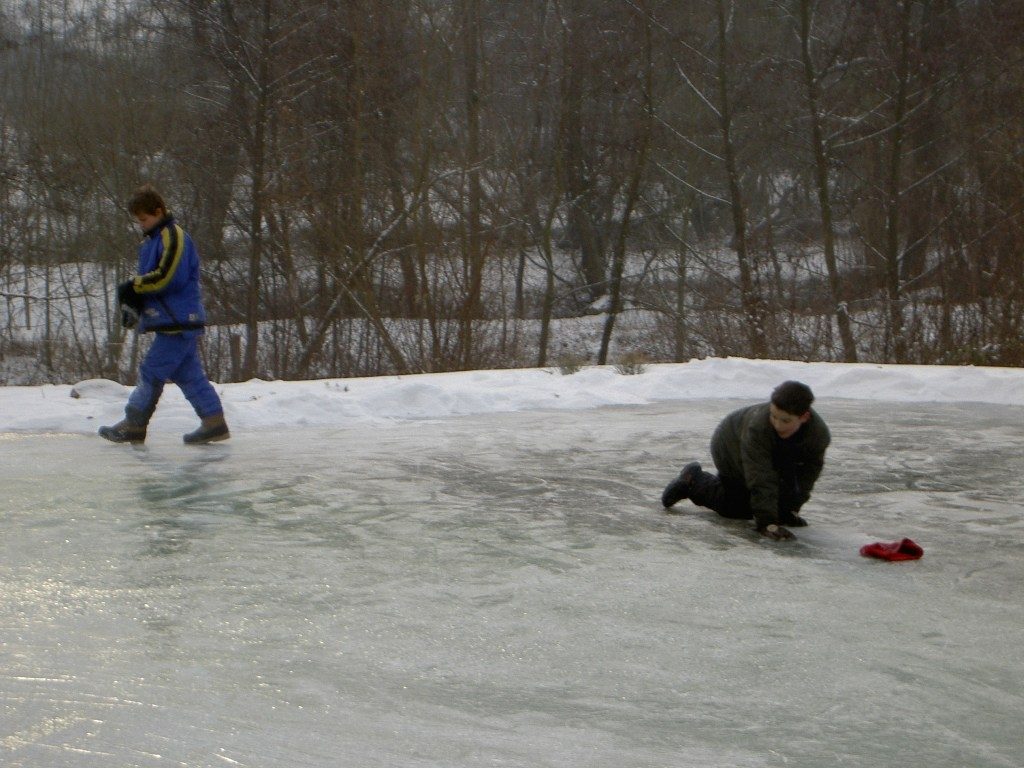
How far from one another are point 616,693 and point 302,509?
113 inches

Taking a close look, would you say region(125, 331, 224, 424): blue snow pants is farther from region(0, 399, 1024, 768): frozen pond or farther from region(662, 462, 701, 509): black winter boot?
region(662, 462, 701, 509): black winter boot

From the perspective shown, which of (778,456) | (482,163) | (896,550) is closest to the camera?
(896,550)

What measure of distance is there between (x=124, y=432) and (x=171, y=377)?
469mm

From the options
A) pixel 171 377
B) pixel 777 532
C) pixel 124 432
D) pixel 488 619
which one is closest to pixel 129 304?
pixel 171 377

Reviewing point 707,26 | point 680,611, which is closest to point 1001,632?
point 680,611

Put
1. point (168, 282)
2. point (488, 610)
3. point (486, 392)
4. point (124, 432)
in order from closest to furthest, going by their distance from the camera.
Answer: point (488, 610)
point (168, 282)
point (124, 432)
point (486, 392)

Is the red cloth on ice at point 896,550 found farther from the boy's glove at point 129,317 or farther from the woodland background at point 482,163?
the woodland background at point 482,163

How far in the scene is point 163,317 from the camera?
25.7 feet

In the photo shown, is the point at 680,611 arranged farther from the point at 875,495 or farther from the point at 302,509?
the point at 875,495

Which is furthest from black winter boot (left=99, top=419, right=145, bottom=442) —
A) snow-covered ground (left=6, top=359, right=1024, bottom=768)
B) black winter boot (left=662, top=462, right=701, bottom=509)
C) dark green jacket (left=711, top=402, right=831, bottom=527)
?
dark green jacket (left=711, top=402, right=831, bottom=527)

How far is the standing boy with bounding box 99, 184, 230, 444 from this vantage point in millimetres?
7723

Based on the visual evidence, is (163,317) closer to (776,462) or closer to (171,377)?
(171,377)

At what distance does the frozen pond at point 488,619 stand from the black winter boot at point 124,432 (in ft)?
1.70

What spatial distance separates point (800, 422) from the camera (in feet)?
17.5
